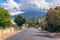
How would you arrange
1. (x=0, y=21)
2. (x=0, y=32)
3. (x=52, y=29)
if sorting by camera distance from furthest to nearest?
(x=52, y=29), (x=0, y=21), (x=0, y=32)

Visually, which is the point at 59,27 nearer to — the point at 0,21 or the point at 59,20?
the point at 59,20

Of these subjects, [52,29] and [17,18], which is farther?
[17,18]

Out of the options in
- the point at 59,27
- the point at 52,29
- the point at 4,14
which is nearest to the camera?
the point at 4,14

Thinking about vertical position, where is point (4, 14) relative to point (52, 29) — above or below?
above

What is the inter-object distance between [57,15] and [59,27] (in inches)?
310

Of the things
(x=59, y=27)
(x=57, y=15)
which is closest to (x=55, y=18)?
(x=57, y=15)

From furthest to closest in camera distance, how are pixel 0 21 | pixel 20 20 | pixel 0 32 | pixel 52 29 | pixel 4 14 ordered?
pixel 20 20
pixel 52 29
pixel 4 14
pixel 0 21
pixel 0 32

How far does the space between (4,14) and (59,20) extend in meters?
15.7

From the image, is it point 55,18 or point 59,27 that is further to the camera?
point 59,27

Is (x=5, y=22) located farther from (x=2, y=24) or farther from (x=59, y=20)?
(x=59, y=20)

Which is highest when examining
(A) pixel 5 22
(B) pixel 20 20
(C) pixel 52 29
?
(A) pixel 5 22

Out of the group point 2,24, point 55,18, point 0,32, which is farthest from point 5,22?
point 55,18

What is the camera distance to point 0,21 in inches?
2279

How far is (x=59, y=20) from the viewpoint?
5794 centimetres
